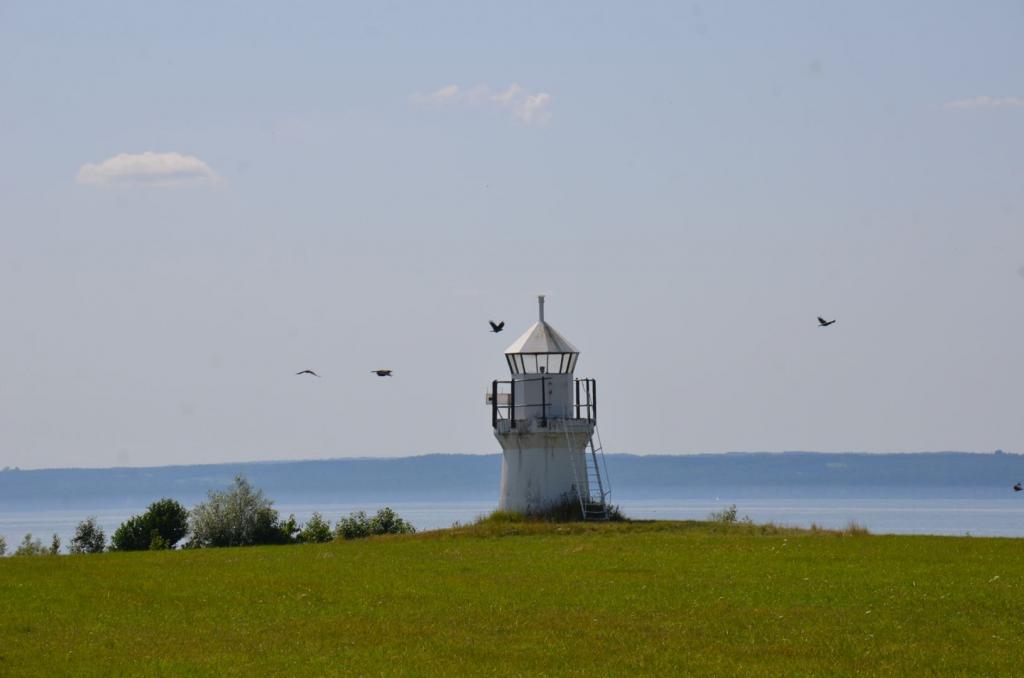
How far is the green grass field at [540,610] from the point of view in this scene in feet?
86.1

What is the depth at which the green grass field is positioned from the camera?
1033 inches

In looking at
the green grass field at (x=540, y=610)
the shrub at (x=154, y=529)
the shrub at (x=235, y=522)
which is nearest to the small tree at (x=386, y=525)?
the shrub at (x=235, y=522)

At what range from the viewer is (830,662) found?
2539cm

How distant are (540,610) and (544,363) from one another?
28.5 m

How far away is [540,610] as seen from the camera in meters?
32.2

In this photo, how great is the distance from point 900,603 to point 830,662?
268 inches

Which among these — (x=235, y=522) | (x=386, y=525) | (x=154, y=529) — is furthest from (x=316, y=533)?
(x=154, y=529)

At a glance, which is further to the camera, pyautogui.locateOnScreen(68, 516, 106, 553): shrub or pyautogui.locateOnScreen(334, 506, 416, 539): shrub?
pyautogui.locateOnScreen(68, 516, 106, 553): shrub

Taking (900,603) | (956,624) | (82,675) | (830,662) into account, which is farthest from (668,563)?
(82,675)

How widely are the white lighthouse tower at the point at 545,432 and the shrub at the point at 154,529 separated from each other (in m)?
15.4

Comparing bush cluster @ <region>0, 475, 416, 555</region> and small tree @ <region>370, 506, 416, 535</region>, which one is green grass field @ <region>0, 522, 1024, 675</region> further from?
small tree @ <region>370, 506, 416, 535</region>

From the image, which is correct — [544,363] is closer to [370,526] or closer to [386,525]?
[370,526]

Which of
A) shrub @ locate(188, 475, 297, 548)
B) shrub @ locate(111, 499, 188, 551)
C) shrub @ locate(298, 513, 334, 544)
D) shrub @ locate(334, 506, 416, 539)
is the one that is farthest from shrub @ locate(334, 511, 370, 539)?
shrub @ locate(111, 499, 188, 551)

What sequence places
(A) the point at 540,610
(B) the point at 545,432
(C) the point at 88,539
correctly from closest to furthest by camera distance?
(A) the point at 540,610, (B) the point at 545,432, (C) the point at 88,539
